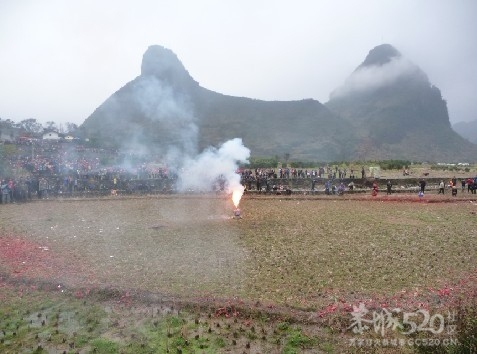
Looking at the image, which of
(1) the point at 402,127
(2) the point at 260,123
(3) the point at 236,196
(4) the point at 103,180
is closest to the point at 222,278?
(3) the point at 236,196

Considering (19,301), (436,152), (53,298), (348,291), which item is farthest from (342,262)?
(436,152)

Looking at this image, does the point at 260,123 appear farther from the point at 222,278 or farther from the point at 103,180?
the point at 222,278

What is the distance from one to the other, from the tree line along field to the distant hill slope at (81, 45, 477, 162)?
98.9 ft

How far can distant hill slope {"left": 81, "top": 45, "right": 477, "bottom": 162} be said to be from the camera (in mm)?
57916

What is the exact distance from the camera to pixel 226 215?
81.7ft

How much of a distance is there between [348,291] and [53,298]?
8.79m

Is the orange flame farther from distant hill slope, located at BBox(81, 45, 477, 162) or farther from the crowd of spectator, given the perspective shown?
distant hill slope, located at BBox(81, 45, 477, 162)

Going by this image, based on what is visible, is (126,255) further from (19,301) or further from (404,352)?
(404,352)

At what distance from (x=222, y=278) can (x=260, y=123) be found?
127 metres

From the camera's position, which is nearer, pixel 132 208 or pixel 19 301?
pixel 19 301

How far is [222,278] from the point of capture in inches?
490

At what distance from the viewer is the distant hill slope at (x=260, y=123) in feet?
190

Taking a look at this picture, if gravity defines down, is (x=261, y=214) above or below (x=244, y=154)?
below

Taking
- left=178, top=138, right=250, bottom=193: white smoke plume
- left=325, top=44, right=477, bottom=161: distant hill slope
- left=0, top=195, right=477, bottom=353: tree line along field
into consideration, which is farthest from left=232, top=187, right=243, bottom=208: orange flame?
left=325, top=44, right=477, bottom=161: distant hill slope
